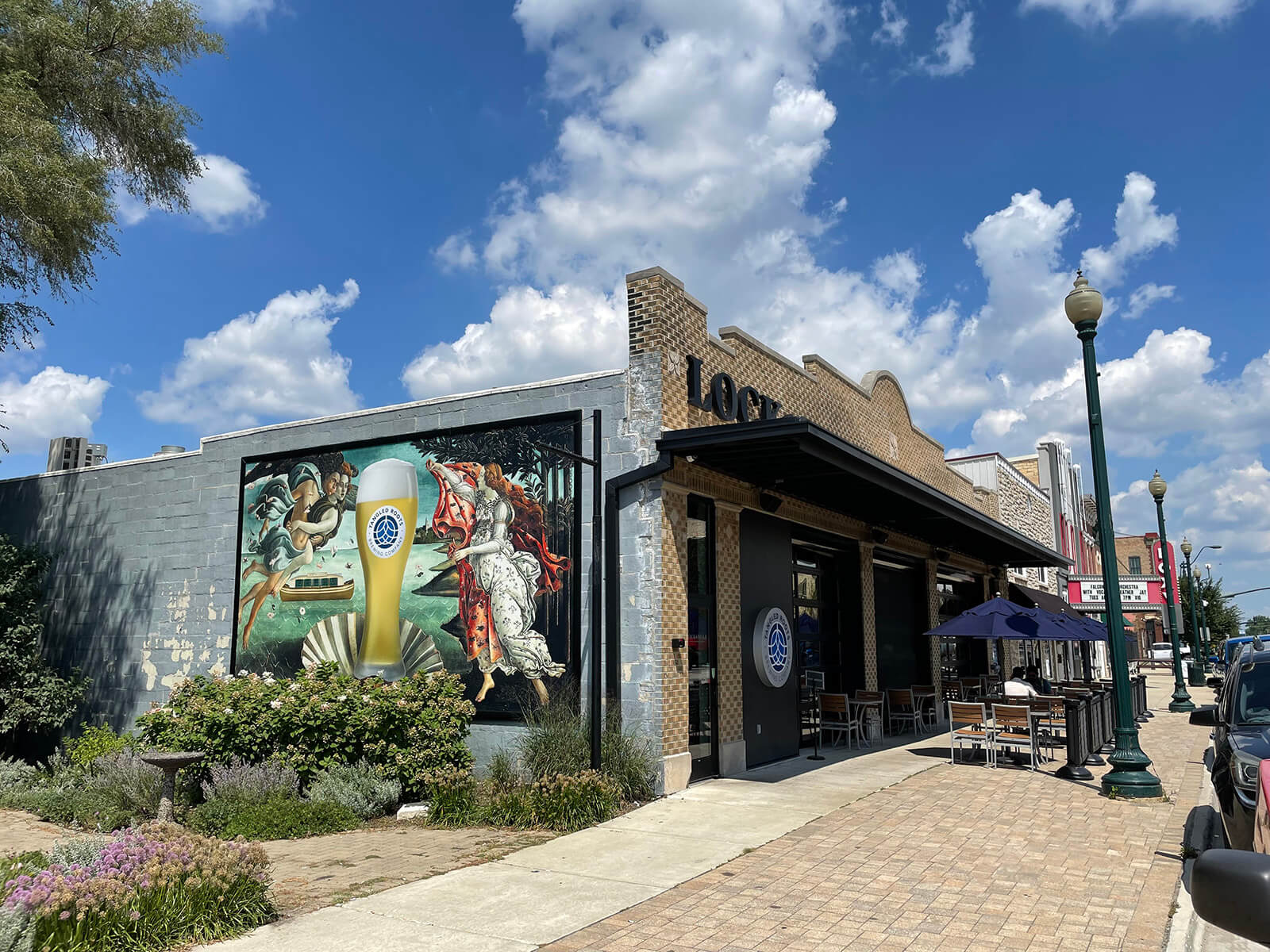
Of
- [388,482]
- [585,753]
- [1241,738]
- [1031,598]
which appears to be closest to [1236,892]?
[1241,738]

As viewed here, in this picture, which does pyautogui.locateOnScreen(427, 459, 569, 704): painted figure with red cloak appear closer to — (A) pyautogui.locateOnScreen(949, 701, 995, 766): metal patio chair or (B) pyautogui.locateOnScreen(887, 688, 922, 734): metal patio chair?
(A) pyautogui.locateOnScreen(949, 701, 995, 766): metal patio chair

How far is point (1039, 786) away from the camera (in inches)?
453

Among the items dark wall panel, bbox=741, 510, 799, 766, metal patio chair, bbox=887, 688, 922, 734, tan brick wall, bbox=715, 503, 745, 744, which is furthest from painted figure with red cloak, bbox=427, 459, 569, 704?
metal patio chair, bbox=887, 688, 922, 734

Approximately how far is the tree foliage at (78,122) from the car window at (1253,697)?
14.1 metres

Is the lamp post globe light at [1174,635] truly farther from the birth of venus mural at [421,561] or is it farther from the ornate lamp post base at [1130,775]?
the birth of venus mural at [421,561]

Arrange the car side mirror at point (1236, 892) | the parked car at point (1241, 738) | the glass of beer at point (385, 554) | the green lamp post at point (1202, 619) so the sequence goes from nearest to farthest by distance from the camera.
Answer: the car side mirror at point (1236, 892)
the parked car at point (1241, 738)
the glass of beer at point (385, 554)
the green lamp post at point (1202, 619)

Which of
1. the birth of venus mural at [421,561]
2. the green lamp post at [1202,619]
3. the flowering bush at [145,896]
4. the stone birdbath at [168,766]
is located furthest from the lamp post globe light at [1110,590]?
the green lamp post at [1202,619]

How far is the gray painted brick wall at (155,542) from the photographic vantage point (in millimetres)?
13555

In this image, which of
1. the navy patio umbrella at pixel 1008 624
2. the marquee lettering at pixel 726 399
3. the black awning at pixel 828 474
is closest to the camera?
the black awning at pixel 828 474

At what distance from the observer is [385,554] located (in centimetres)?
1290

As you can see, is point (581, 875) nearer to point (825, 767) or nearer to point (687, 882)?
point (687, 882)

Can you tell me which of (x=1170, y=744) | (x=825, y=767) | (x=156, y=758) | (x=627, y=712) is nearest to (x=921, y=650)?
(x=1170, y=744)

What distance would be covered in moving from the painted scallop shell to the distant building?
8.13 meters

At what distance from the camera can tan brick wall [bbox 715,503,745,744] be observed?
39.4 ft
